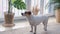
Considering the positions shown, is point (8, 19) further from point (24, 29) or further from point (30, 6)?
point (30, 6)

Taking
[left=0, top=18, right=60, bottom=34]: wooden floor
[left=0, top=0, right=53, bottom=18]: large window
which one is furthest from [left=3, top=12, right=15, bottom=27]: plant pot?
[left=0, top=0, right=53, bottom=18]: large window

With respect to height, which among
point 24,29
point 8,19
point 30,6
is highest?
point 30,6

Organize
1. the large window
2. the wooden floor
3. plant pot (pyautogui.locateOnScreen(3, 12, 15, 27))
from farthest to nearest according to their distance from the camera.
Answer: the large window
plant pot (pyautogui.locateOnScreen(3, 12, 15, 27))
the wooden floor

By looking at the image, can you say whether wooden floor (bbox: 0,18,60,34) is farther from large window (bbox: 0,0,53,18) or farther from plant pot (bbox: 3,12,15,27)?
large window (bbox: 0,0,53,18)

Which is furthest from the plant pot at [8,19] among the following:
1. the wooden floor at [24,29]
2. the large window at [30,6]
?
the large window at [30,6]

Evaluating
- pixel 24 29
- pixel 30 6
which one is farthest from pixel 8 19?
pixel 30 6

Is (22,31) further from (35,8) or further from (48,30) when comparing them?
(35,8)

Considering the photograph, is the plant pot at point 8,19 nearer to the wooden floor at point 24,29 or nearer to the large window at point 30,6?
the wooden floor at point 24,29

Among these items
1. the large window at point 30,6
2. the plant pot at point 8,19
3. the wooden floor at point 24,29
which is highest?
the large window at point 30,6

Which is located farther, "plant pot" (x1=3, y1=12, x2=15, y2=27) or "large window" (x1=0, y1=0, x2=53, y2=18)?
"large window" (x1=0, y1=0, x2=53, y2=18)

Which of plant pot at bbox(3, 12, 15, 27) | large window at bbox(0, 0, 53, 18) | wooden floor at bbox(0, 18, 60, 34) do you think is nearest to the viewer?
wooden floor at bbox(0, 18, 60, 34)

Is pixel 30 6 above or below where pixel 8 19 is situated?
above

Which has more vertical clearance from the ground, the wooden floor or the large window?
the large window

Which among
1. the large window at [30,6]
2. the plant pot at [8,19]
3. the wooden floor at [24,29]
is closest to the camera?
the wooden floor at [24,29]
